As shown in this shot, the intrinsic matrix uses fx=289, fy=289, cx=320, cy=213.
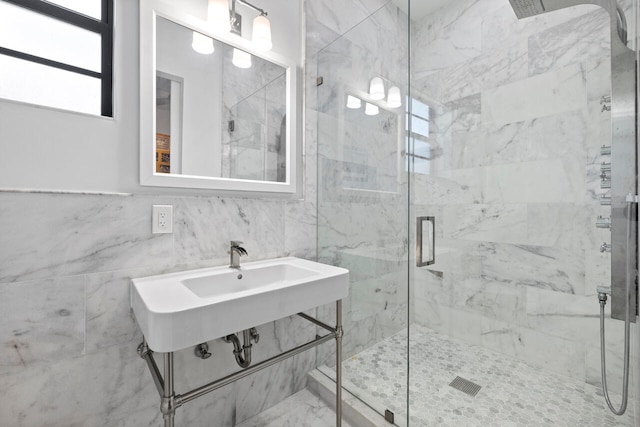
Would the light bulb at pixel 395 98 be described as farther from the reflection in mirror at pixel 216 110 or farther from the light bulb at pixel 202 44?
the light bulb at pixel 202 44

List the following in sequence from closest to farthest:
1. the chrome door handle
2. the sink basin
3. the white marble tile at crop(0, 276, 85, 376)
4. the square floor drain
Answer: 1. the sink basin
2. the white marble tile at crop(0, 276, 85, 376)
3. the square floor drain
4. the chrome door handle

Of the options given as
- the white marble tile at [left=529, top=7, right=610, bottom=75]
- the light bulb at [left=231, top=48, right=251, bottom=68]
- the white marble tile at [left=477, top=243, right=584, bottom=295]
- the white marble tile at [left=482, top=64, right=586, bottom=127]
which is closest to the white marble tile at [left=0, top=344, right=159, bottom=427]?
the light bulb at [left=231, top=48, right=251, bottom=68]

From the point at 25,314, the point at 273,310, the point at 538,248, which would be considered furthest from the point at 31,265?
the point at 538,248

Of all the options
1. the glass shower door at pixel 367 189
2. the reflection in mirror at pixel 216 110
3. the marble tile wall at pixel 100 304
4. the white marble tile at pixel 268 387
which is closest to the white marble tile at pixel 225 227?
the marble tile wall at pixel 100 304

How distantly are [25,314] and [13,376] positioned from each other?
0.19 meters

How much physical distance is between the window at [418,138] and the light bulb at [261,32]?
0.84m

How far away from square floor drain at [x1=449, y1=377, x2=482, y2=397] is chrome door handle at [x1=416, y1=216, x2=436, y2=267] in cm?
68

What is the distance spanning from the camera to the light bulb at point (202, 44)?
1.31 meters

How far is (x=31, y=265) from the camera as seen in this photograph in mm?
950

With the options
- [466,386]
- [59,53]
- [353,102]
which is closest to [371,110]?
[353,102]

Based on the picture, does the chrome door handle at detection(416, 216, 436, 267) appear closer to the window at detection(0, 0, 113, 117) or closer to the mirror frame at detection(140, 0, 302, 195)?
the mirror frame at detection(140, 0, 302, 195)

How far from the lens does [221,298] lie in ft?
2.95

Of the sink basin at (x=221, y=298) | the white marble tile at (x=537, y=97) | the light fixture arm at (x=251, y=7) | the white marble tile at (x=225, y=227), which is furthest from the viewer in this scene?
the white marble tile at (x=537, y=97)

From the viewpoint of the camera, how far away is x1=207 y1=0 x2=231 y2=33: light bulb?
4.33 feet
